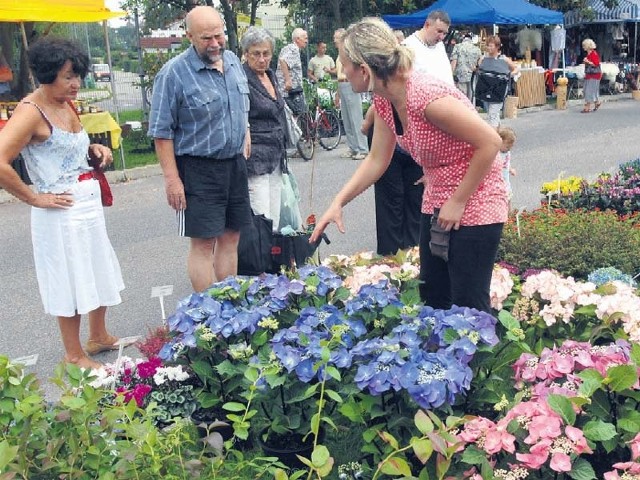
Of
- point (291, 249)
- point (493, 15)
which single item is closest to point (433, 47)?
point (291, 249)

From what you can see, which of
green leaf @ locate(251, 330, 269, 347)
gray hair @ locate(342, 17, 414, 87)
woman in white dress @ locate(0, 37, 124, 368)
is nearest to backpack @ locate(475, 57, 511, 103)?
woman in white dress @ locate(0, 37, 124, 368)

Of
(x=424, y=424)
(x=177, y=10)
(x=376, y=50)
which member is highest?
(x=177, y=10)

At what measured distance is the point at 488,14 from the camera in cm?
1614

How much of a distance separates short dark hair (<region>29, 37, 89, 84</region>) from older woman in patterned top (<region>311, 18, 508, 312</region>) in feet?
5.69

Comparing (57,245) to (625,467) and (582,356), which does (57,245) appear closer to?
(582,356)

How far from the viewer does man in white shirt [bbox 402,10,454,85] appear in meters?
6.30

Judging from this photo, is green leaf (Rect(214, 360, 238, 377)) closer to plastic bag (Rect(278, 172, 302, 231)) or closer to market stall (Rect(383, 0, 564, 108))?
plastic bag (Rect(278, 172, 302, 231))

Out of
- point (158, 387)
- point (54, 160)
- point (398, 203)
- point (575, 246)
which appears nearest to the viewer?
point (158, 387)

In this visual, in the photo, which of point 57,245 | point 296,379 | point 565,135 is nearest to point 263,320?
point 296,379

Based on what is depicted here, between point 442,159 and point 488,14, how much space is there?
14.2 metres

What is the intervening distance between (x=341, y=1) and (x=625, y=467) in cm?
2013

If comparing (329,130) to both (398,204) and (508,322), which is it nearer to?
(398,204)

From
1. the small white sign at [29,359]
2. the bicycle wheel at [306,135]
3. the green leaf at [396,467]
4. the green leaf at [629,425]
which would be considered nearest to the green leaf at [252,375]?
the green leaf at [396,467]

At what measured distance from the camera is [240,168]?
467 centimetres
